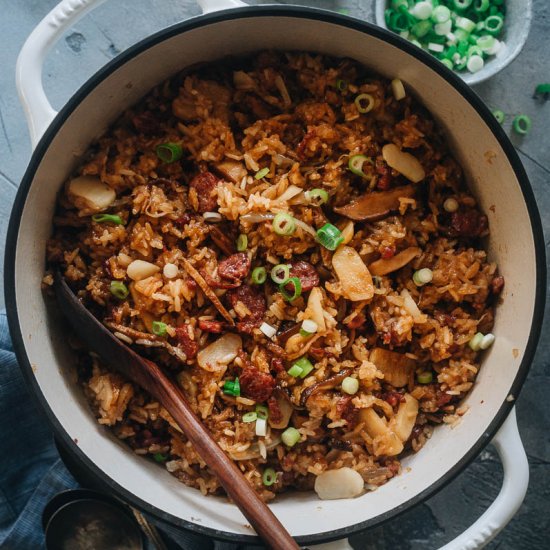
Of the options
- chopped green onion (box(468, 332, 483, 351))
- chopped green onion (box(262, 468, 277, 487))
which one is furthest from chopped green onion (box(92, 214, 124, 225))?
chopped green onion (box(468, 332, 483, 351))

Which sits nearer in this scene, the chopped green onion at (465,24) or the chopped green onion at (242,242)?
the chopped green onion at (242,242)

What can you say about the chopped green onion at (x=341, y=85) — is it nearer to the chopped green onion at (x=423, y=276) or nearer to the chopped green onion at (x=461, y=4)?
the chopped green onion at (x=423, y=276)

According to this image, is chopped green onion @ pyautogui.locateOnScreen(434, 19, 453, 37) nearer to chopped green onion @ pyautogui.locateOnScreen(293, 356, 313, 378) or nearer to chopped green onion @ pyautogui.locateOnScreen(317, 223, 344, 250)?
chopped green onion @ pyautogui.locateOnScreen(317, 223, 344, 250)

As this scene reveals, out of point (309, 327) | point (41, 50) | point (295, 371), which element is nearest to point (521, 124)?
point (309, 327)

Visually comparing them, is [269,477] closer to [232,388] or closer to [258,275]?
[232,388]

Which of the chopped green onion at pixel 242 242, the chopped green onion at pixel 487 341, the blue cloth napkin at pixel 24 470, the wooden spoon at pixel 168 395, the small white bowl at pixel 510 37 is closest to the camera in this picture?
the wooden spoon at pixel 168 395

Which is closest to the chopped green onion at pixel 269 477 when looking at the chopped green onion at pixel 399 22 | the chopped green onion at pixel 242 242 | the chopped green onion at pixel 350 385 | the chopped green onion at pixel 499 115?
the chopped green onion at pixel 350 385

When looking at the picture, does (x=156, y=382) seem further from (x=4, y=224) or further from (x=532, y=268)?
(x=532, y=268)

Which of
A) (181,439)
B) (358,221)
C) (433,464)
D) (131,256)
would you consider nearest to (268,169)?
(358,221)
